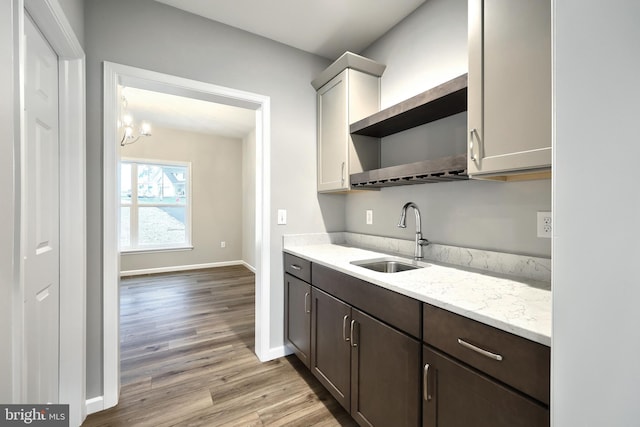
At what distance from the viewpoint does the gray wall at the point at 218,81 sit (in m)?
1.60

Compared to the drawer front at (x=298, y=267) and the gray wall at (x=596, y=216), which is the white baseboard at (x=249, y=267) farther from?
the gray wall at (x=596, y=216)

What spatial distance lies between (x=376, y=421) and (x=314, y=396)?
2.00 feet

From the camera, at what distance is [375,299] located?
4.16ft

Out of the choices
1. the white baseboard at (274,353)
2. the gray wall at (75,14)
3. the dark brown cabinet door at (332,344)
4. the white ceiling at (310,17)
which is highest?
the white ceiling at (310,17)

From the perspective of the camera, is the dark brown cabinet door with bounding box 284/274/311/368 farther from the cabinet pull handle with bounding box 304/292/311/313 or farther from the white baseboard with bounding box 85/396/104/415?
the white baseboard with bounding box 85/396/104/415

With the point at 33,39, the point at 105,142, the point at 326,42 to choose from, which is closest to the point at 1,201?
the point at 33,39

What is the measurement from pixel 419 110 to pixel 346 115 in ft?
1.93

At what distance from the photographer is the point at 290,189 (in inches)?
89.5

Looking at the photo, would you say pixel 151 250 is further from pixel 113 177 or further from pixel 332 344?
pixel 332 344

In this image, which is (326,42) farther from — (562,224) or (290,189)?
(562,224)

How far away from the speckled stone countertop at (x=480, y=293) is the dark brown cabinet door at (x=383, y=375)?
0.69ft

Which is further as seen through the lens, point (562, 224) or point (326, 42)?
point (326, 42)

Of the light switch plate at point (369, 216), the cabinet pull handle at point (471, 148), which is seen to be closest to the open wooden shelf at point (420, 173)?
the cabinet pull handle at point (471, 148)

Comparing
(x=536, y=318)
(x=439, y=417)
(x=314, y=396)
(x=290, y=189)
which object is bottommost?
(x=314, y=396)
